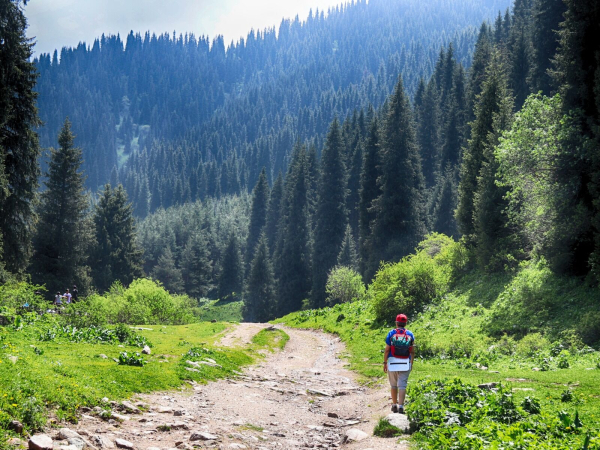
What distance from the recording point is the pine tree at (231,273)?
348 ft

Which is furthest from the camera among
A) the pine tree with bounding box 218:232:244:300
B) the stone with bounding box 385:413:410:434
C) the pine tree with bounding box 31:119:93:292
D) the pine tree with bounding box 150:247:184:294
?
the pine tree with bounding box 218:232:244:300

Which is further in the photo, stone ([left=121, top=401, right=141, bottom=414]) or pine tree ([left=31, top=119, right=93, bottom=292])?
pine tree ([left=31, top=119, right=93, bottom=292])

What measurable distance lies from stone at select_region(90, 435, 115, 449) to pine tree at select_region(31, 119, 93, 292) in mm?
48139

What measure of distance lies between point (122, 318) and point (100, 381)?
2758 centimetres

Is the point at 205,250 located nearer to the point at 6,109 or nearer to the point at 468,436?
the point at 6,109

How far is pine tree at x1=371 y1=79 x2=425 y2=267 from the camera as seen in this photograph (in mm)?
58125

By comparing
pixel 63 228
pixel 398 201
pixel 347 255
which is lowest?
pixel 347 255

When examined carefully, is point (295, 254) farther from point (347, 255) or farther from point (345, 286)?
point (345, 286)

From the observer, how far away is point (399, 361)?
11.8 metres

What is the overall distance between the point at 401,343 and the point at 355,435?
2539mm

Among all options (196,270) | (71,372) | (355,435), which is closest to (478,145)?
(355,435)

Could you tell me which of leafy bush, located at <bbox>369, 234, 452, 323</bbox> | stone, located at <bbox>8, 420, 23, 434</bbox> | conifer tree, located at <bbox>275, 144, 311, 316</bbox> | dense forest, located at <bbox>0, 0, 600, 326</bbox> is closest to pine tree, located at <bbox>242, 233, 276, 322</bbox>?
dense forest, located at <bbox>0, 0, 600, 326</bbox>

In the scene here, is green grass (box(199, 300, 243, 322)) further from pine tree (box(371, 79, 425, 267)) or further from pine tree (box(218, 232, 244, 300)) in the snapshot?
pine tree (box(371, 79, 425, 267))

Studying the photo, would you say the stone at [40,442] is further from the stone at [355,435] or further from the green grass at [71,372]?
the stone at [355,435]
